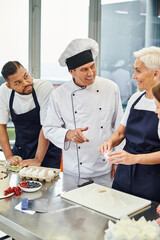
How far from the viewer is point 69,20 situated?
509 cm

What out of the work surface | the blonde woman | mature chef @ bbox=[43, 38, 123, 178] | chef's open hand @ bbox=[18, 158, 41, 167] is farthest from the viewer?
mature chef @ bbox=[43, 38, 123, 178]

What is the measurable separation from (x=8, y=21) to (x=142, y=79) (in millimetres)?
3363

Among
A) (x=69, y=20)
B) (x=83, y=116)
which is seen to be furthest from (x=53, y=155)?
(x=69, y=20)

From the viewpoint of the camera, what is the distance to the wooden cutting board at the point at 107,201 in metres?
1.48

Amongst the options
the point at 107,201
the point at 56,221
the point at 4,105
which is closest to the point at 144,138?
the point at 107,201

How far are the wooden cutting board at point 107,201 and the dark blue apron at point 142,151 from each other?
0.70ft

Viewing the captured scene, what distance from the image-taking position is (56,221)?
1.39 m

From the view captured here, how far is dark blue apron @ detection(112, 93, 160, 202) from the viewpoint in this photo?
1.84 m

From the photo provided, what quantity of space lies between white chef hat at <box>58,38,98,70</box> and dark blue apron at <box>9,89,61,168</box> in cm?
45

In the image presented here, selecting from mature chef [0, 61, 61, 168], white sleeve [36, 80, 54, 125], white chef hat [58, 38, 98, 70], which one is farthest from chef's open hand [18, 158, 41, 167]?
white chef hat [58, 38, 98, 70]

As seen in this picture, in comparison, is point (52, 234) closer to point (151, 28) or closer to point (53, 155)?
point (53, 155)

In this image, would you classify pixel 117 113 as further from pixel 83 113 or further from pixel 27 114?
pixel 27 114

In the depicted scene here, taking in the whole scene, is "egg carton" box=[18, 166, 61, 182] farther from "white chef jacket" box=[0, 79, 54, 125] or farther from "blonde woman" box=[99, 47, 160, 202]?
"white chef jacket" box=[0, 79, 54, 125]

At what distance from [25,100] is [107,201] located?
1352 mm
